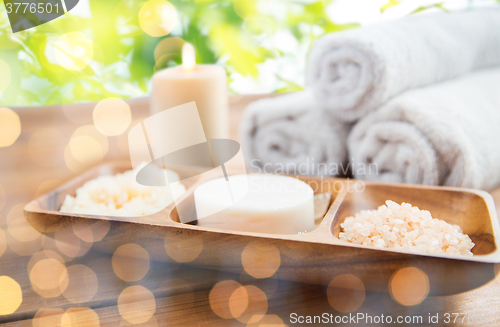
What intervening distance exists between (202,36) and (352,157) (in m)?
0.57

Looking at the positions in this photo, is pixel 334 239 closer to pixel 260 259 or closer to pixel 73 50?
pixel 260 259

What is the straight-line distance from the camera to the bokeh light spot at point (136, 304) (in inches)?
13.9

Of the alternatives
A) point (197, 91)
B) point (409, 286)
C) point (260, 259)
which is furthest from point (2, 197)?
point (409, 286)

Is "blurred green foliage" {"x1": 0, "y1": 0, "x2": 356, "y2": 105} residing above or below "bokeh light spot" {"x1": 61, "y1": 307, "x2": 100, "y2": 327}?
above

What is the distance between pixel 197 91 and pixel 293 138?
18 cm

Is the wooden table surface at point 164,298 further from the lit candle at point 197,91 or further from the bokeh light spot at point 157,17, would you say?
the bokeh light spot at point 157,17

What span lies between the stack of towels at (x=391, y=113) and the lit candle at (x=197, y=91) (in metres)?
0.07

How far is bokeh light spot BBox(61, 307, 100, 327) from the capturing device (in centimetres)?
35

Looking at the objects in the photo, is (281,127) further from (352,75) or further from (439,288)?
(439,288)

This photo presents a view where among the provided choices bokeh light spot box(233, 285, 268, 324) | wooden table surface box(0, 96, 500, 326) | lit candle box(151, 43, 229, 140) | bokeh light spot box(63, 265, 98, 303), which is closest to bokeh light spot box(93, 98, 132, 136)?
lit candle box(151, 43, 229, 140)

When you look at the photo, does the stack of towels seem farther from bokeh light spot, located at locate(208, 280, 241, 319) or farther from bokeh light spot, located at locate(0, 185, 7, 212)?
bokeh light spot, located at locate(0, 185, 7, 212)

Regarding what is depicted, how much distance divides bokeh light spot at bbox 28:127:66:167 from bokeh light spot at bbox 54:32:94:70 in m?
0.16

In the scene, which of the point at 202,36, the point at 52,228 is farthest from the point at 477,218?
the point at 202,36

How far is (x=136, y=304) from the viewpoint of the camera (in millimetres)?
370
